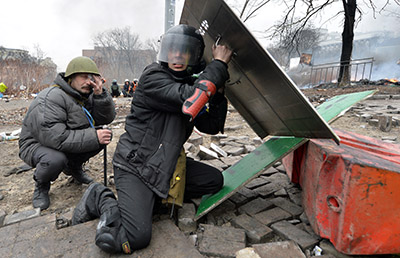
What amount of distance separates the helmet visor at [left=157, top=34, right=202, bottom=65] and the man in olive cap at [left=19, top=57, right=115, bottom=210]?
97cm

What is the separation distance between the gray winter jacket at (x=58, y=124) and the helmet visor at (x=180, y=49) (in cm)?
112

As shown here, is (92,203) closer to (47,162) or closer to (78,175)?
(47,162)

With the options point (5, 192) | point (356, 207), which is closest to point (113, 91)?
point (5, 192)

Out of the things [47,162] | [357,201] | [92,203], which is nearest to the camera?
[357,201]

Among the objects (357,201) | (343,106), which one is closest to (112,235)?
(357,201)

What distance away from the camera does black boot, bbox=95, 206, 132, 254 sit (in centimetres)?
163

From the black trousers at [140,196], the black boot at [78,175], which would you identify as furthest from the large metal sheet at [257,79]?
the black boot at [78,175]

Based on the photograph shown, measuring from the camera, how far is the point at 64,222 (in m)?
2.12

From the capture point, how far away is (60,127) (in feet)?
7.72

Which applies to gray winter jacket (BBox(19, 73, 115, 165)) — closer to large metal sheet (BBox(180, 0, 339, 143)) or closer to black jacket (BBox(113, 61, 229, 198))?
black jacket (BBox(113, 61, 229, 198))

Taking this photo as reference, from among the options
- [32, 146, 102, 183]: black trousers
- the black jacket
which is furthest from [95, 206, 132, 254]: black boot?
[32, 146, 102, 183]: black trousers

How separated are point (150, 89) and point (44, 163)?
4.27 ft

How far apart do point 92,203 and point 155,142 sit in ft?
2.38

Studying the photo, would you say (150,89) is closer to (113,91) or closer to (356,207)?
(356,207)
